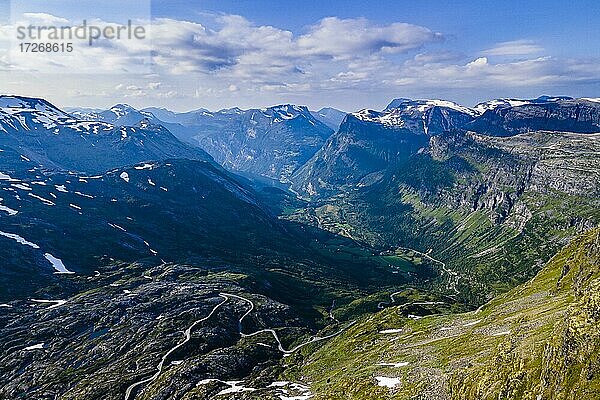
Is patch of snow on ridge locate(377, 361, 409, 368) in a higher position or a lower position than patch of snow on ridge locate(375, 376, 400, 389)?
lower

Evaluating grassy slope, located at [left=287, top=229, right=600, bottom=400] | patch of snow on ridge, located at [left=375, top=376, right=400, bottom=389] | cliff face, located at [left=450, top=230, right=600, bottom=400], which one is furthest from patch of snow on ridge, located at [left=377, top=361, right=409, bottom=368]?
cliff face, located at [left=450, top=230, right=600, bottom=400]

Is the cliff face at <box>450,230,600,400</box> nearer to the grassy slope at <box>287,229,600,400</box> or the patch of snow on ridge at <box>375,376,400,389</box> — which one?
the grassy slope at <box>287,229,600,400</box>

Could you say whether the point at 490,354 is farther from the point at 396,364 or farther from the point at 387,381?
the point at 396,364

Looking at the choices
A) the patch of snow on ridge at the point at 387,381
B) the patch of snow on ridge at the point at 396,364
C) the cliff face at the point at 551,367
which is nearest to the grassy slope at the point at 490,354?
the cliff face at the point at 551,367

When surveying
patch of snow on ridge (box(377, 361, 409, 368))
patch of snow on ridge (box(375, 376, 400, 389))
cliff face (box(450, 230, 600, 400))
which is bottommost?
patch of snow on ridge (box(377, 361, 409, 368))

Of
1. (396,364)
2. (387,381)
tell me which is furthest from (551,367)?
(396,364)

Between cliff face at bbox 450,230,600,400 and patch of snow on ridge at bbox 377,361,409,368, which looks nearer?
cliff face at bbox 450,230,600,400

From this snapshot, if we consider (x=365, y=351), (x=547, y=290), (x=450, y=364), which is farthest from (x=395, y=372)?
(x=547, y=290)

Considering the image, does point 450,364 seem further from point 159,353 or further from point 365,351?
point 159,353

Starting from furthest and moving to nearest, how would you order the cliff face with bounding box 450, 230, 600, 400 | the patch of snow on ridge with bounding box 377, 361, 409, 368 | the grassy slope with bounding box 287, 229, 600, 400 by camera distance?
the patch of snow on ridge with bounding box 377, 361, 409, 368 → the grassy slope with bounding box 287, 229, 600, 400 → the cliff face with bounding box 450, 230, 600, 400
